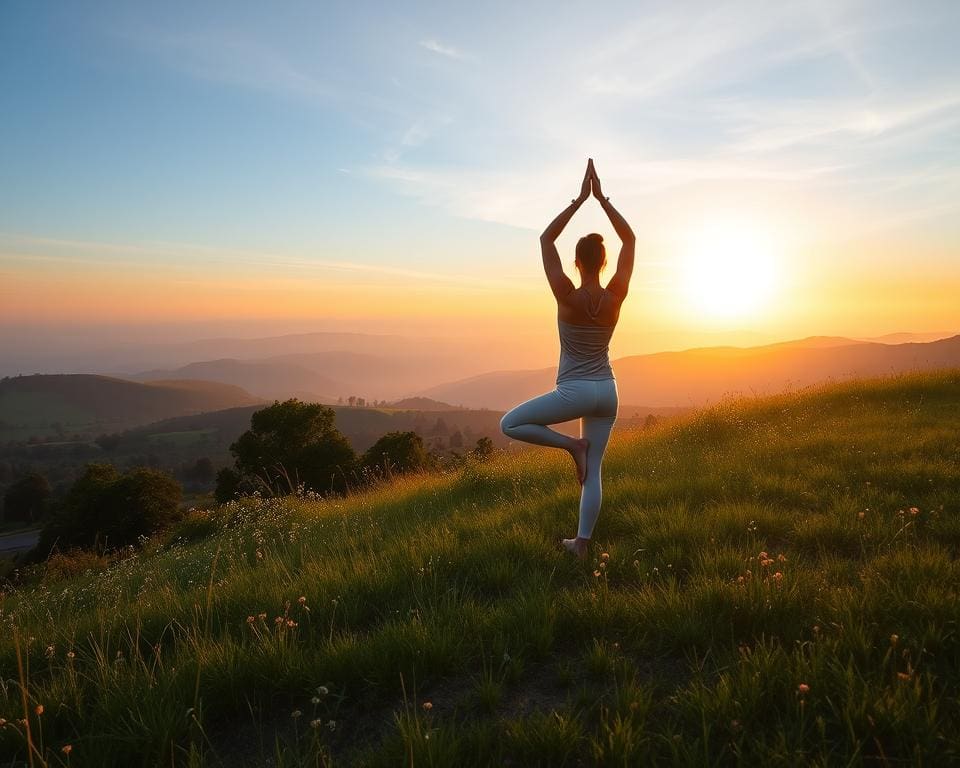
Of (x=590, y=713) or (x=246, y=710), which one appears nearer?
(x=590, y=713)

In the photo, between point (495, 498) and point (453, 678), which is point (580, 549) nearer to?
point (453, 678)

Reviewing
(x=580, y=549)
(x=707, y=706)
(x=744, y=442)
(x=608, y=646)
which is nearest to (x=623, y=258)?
(x=580, y=549)

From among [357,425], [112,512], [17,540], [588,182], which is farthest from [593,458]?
[357,425]

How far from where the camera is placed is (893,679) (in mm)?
2820

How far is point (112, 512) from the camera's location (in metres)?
34.1

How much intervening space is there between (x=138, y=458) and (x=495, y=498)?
144776mm

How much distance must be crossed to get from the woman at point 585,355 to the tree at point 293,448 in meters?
31.0

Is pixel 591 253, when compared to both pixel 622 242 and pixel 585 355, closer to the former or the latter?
pixel 622 242

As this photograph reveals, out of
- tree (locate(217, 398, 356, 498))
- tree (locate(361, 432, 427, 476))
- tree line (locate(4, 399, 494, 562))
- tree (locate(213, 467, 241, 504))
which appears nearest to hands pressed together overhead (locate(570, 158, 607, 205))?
tree (locate(361, 432, 427, 476))

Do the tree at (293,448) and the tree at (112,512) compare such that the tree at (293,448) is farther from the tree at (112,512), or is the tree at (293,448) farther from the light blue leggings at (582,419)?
the light blue leggings at (582,419)

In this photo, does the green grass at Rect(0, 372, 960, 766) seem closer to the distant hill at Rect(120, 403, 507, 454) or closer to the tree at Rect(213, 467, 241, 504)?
the tree at Rect(213, 467, 241, 504)

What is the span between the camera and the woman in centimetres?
496

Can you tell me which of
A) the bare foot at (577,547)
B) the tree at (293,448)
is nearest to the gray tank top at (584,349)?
the bare foot at (577,547)

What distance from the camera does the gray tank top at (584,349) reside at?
5.03 m
